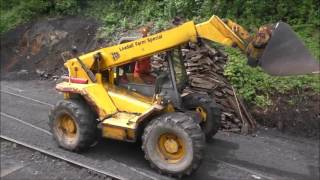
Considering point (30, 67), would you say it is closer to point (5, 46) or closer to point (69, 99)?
point (5, 46)

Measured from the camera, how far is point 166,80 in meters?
9.27

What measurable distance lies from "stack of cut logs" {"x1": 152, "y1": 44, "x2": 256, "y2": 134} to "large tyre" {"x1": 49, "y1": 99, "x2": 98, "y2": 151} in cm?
210

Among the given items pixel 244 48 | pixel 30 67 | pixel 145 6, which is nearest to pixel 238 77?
pixel 244 48

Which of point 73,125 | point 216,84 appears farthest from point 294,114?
point 73,125

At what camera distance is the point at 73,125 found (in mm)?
9961

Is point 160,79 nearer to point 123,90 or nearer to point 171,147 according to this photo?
point 123,90

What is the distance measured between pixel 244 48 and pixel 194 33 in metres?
0.90

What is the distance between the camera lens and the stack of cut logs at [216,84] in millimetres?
11414

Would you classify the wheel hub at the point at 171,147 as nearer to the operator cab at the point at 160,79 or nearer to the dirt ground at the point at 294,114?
the operator cab at the point at 160,79

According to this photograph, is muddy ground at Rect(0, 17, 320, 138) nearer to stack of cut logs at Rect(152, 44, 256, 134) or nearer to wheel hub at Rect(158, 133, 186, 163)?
stack of cut logs at Rect(152, 44, 256, 134)

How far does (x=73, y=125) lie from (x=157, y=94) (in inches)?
77.0

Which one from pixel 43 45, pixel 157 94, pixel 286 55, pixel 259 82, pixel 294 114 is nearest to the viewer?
pixel 286 55

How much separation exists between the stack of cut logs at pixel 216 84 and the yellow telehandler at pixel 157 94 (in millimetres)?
1335

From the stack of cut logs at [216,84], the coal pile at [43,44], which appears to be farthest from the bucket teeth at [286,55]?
the coal pile at [43,44]
